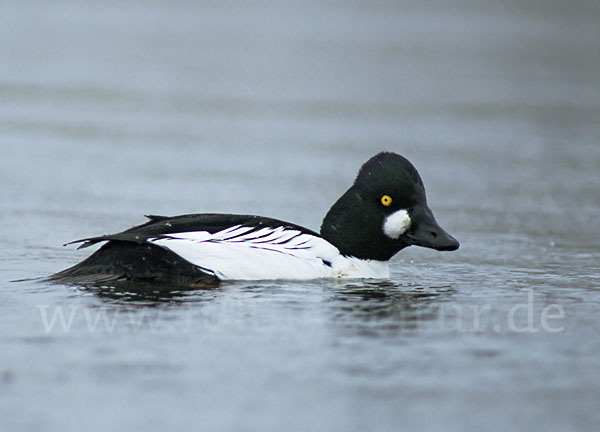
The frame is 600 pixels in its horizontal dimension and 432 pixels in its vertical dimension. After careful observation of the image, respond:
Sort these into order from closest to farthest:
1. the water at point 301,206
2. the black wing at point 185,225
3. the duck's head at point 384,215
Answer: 1. the water at point 301,206
2. the black wing at point 185,225
3. the duck's head at point 384,215

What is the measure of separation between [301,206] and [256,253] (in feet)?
12.3

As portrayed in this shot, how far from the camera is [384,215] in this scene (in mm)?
8234

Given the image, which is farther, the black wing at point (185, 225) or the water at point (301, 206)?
the black wing at point (185, 225)

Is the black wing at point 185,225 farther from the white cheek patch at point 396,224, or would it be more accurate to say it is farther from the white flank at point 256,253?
the white cheek patch at point 396,224

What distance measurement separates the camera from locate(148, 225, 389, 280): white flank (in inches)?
301

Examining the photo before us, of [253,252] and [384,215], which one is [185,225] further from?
[384,215]

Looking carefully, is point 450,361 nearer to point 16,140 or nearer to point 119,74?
point 16,140

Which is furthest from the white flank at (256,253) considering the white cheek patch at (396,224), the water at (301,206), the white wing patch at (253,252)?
the white cheek patch at (396,224)

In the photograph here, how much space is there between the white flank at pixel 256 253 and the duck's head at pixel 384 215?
29 centimetres

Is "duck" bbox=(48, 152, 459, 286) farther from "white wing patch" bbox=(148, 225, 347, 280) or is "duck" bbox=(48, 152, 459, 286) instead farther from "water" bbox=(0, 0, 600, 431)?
"water" bbox=(0, 0, 600, 431)

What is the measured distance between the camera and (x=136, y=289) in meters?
7.43

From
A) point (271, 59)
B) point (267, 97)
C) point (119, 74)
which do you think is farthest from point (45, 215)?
point (271, 59)

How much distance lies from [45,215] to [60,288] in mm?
3433

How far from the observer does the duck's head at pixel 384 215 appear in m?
8.14
